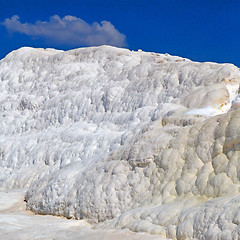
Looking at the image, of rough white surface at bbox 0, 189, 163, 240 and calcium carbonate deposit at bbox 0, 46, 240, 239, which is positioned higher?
calcium carbonate deposit at bbox 0, 46, 240, 239

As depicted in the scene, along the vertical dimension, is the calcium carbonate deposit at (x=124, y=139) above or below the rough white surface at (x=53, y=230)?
above

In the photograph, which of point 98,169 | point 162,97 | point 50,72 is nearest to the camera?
point 98,169

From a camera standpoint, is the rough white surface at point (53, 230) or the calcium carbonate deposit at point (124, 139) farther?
the calcium carbonate deposit at point (124, 139)

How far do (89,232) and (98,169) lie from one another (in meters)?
2.09

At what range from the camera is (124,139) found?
33.7 ft

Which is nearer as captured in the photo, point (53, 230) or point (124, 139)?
point (53, 230)

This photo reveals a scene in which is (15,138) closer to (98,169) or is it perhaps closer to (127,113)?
(127,113)

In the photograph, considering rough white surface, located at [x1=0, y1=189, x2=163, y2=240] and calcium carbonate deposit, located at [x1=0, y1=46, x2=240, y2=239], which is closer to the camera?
rough white surface, located at [x1=0, y1=189, x2=163, y2=240]

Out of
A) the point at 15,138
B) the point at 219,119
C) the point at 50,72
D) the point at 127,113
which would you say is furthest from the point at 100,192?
the point at 50,72

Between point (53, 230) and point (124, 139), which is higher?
point (124, 139)

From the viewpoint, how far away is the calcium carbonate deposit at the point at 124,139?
5730mm

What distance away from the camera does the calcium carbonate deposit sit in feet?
18.8

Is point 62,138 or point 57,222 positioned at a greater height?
point 62,138

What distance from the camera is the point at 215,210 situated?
497cm
